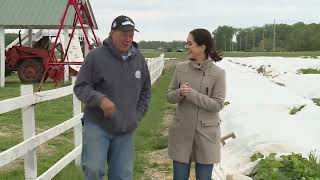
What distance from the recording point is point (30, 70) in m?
21.0

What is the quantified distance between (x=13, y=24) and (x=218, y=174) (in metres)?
16.8

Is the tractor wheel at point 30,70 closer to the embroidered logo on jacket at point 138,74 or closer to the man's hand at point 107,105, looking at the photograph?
the embroidered logo on jacket at point 138,74

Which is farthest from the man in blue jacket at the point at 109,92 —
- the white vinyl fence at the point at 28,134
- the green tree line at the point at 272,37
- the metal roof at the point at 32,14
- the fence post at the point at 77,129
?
the green tree line at the point at 272,37

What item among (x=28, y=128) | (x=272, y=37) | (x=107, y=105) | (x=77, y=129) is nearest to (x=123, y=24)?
(x=107, y=105)

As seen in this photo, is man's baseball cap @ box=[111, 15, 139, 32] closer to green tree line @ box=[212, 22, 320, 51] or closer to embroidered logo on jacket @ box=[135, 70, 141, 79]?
embroidered logo on jacket @ box=[135, 70, 141, 79]

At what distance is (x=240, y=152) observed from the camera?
7219mm

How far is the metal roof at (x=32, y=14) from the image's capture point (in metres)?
21.6

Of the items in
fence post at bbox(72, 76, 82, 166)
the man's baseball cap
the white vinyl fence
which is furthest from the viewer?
fence post at bbox(72, 76, 82, 166)

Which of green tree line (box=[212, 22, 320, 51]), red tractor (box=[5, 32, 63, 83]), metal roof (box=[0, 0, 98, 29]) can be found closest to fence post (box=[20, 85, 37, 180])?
red tractor (box=[5, 32, 63, 83])

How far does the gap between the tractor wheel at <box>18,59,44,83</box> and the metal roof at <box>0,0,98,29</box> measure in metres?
1.64

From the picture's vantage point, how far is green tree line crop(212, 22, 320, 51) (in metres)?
120

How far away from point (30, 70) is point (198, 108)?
17.2 metres

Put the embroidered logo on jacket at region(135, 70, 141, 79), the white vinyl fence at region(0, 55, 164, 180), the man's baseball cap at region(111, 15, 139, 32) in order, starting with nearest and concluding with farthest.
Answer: the man's baseball cap at region(111, 15, 139, 32), the embroidered logo on jacket at region(135, 70, 141, 79), the white vinyl fence at region(0, 55, 164, 180)

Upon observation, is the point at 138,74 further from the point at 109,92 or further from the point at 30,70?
the point at 30,70
